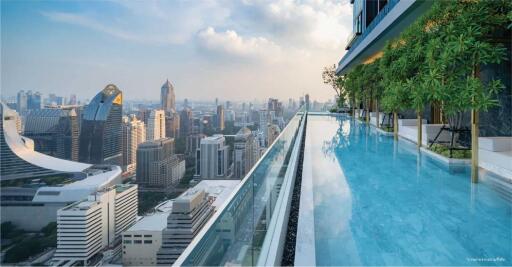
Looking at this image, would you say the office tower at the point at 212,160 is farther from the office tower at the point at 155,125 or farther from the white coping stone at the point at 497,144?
the white coping stone at the point at 497,144

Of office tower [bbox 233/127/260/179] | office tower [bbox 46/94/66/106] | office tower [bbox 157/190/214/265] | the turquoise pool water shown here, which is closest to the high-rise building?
office tower [bbox 46/94/66/106]

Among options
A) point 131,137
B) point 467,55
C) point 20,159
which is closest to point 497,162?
point 467,55

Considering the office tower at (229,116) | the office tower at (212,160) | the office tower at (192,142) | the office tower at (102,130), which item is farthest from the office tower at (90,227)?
the office tower at (229,116)

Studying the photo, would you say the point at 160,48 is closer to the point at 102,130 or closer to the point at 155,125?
the point at 102,130

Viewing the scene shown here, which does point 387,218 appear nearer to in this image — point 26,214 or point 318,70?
point 26,214

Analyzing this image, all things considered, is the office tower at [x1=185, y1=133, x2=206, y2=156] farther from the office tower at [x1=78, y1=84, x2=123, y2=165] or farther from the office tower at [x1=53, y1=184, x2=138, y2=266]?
the office tower at [x1=53, y1=184, x2=138, y2=266]

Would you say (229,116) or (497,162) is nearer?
(497,162)

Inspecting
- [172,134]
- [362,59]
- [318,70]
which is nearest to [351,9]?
[318,70]
